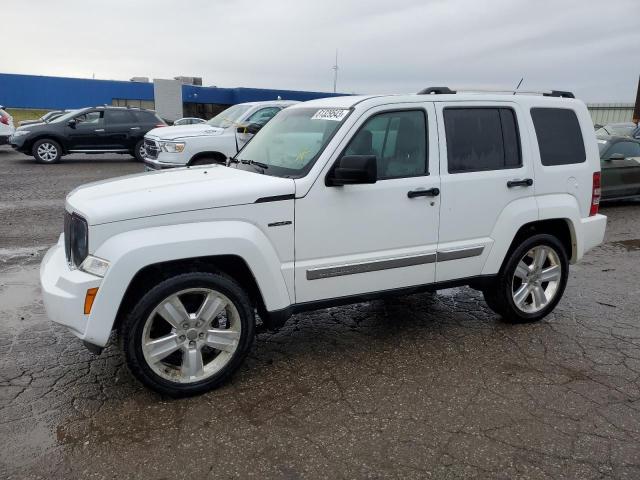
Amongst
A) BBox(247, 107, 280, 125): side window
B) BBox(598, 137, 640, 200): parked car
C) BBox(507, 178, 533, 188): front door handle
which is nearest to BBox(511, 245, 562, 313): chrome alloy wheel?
BBox(507, 178, 533, 188): front door handle

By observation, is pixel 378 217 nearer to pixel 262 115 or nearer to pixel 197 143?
pixel 197 143

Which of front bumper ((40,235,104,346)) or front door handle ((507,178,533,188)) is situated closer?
front bumper ((40,235,104,346))

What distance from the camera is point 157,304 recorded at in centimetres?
335

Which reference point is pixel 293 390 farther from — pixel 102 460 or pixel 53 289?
pixel 53 289

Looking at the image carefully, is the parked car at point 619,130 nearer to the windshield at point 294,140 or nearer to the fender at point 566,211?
the fender at point 566,211

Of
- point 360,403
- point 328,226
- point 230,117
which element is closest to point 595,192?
point 328,226

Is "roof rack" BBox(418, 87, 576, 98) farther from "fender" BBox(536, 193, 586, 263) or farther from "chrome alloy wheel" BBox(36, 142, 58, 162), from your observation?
"chrome alloy wheel" BBox(36, 142, 58, 162)

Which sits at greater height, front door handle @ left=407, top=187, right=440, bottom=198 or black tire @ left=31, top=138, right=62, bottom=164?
front door handle @ left=407, top=187, right=440, bottom=198

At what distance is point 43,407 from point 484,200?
3.47 metres

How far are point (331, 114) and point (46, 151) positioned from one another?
48.5ft

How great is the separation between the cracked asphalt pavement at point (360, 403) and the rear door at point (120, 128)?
12186 millimetres

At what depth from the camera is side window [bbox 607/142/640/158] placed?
1098 centimetres

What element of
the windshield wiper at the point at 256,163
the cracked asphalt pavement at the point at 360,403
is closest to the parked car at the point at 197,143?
the cracked asphalt pavement at the point at 360,403

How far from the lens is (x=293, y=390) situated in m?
3.69
